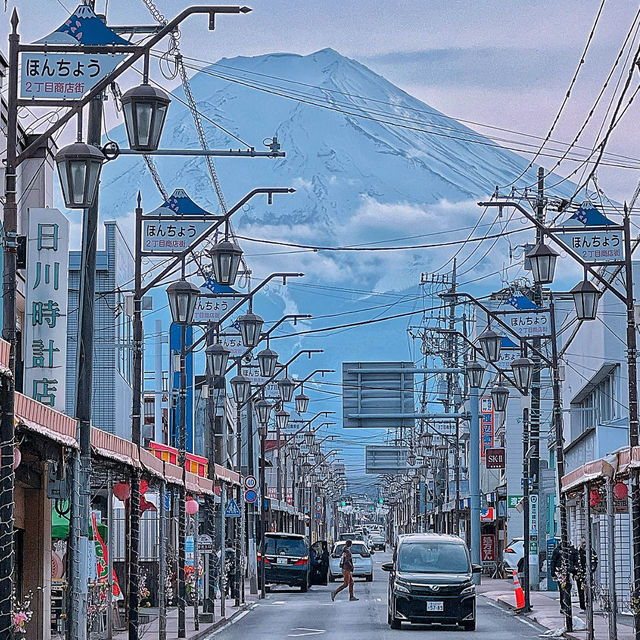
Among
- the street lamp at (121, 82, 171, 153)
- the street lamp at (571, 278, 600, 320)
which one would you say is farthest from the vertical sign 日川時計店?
the street lamp at (121, 82, 171, 153)

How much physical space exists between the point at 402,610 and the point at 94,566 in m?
10.4

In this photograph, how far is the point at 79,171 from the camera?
48.2 ft

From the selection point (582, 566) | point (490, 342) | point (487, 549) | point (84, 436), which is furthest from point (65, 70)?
point (487, 549)

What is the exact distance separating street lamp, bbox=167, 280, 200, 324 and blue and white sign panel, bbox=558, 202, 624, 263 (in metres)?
6.79

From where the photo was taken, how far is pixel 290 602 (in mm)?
42219

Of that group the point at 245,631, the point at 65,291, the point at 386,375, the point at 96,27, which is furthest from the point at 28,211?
the point at 386,375

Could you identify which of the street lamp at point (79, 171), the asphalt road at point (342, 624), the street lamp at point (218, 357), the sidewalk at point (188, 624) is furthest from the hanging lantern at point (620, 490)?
the street lamp at point (79, 171)

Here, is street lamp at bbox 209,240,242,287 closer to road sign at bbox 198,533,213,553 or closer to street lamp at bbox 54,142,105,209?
street lamp at bbox 54,142,105,209

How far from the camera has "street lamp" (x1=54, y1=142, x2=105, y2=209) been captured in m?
14.7

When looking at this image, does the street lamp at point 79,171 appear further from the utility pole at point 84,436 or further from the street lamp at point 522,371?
the street lamp at point 522,371

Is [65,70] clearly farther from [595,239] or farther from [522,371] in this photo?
[522,371]

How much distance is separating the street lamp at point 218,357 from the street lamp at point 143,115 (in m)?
18.0

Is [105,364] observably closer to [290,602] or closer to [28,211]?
[290,602]

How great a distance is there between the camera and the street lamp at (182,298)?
75.2 ft
